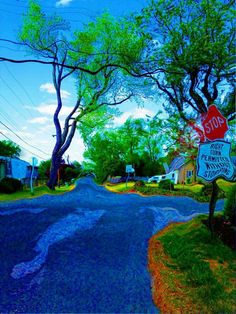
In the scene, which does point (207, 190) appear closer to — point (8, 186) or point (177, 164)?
point (177, 164)

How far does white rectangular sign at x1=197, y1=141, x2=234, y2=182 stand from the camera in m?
4.25

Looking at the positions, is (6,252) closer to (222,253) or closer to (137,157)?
(222,253)

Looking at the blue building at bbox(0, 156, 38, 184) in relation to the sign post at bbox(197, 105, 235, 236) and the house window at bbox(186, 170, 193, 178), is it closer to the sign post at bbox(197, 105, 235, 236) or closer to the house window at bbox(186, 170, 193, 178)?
the house window at bbox(186, 170, 193, 178)

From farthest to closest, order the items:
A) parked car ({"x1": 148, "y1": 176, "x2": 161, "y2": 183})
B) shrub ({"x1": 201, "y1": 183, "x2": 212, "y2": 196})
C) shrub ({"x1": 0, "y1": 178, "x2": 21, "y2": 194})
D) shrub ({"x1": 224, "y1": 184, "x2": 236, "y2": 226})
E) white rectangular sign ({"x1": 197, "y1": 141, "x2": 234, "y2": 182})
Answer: parked car ({"x1": 148, "y1": 176, "x2": 161, "y2": 183}) < shrub ({"x1": 201, "y1": 183, "x2": 212, "y2": 196}) < shrub ({"x1": 0, "y1": 178, "x2": 21, "y2": 194}) < shrub ({"x1": 224, "y1": 184, "x2": 236, "y2": 226}) < white rectangular sign ({"x1": 197, "y1": 141, "x2": 234, "y2": 182})

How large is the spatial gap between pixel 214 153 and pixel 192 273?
1904 mm

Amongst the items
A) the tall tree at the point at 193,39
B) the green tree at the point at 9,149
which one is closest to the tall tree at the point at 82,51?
the tall tree at the point at 193,39

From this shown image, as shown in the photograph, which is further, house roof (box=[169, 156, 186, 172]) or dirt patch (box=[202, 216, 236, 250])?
house roof (box=[169, 156, 186, 172])

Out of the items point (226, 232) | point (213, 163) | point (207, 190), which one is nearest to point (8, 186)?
point (207, 190)

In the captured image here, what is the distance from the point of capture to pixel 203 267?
379 cm

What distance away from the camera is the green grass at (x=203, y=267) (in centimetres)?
304

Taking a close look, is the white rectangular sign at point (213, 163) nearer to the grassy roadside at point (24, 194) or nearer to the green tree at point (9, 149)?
the grassy roadside at point (24, 194)

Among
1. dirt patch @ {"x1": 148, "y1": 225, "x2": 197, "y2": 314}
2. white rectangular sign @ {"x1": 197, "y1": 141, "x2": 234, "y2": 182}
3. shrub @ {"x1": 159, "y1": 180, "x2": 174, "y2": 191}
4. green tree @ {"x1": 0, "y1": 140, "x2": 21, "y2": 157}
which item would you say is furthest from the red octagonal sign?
green tree @ {"x1": 0, "y1": 140, "x2": 21, "y2": 157}

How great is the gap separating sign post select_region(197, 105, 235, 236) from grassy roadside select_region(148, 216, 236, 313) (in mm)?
1316

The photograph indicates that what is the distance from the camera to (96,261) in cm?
418
